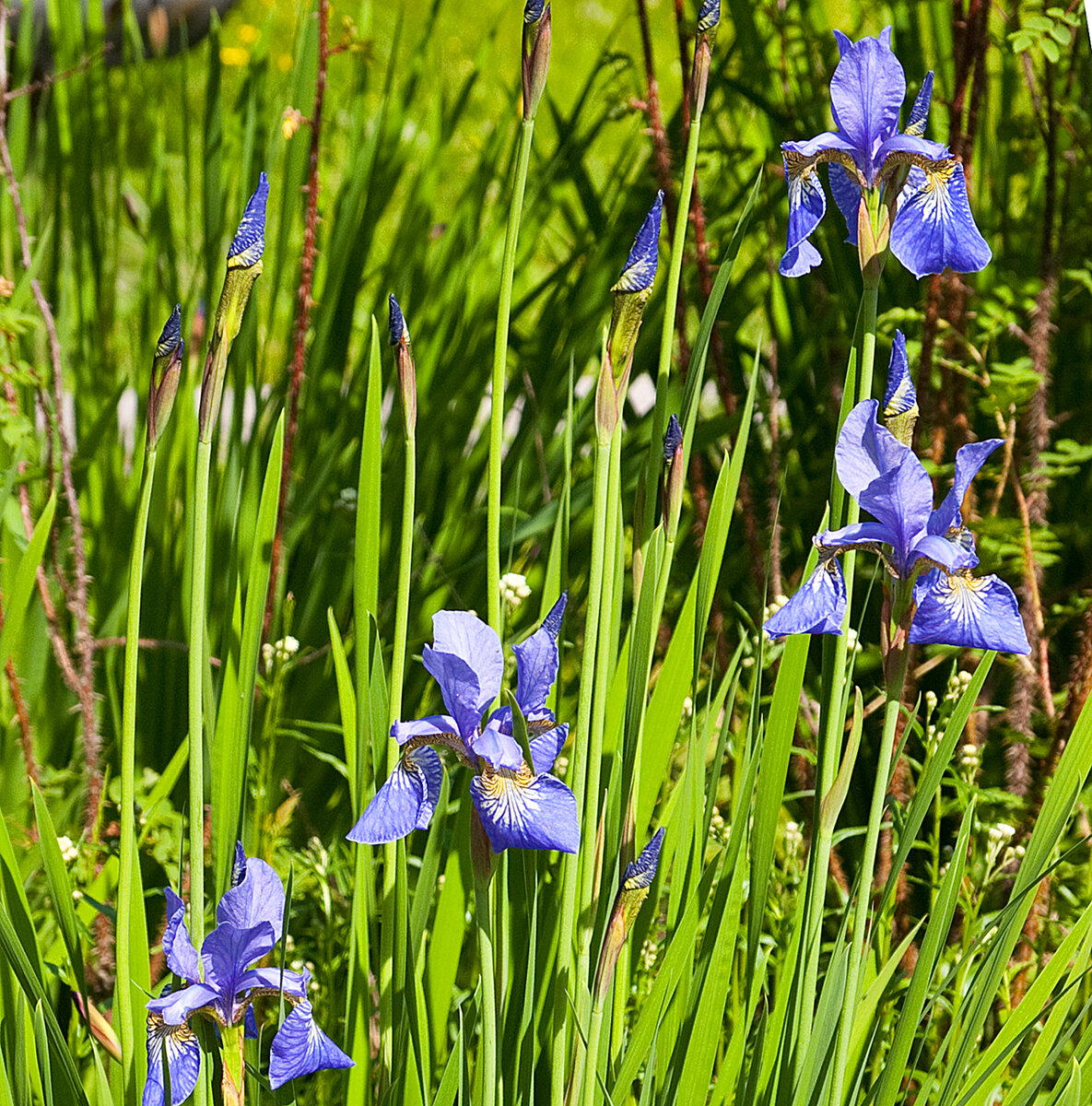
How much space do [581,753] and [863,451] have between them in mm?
258

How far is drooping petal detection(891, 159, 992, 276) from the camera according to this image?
0.72 meters

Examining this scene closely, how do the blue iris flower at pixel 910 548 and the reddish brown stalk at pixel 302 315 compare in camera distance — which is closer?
the blue iris flower at pixel 910 548

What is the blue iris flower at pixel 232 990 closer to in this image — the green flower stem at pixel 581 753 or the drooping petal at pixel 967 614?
the green flower stem at pixel 581 753

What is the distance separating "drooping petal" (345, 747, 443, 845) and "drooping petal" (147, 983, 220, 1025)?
14 cm

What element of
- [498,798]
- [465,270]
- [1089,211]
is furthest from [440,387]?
[498,798]

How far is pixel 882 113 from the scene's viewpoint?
74cm

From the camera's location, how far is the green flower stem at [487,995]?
663 millimetres

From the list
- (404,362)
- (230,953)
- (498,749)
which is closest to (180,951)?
(230,953)

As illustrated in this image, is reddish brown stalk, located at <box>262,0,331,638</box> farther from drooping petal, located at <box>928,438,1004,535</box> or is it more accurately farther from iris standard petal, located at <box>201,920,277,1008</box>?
drooping petal, located at <box>928,438,1004,535</box>

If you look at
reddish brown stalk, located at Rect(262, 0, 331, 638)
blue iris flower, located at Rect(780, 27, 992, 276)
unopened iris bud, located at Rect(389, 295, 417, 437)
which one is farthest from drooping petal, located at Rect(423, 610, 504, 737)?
reddish brown stalk, located at Rect(262, 0, 331, 638)

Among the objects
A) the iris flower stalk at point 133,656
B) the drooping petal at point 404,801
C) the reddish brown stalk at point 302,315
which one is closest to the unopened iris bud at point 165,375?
the iris flower stalk at point 133,656

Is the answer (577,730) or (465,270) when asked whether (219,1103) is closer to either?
(577,730)

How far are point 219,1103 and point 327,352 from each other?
3.88 feet

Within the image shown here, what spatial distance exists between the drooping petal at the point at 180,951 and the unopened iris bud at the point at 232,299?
29 centimetres
